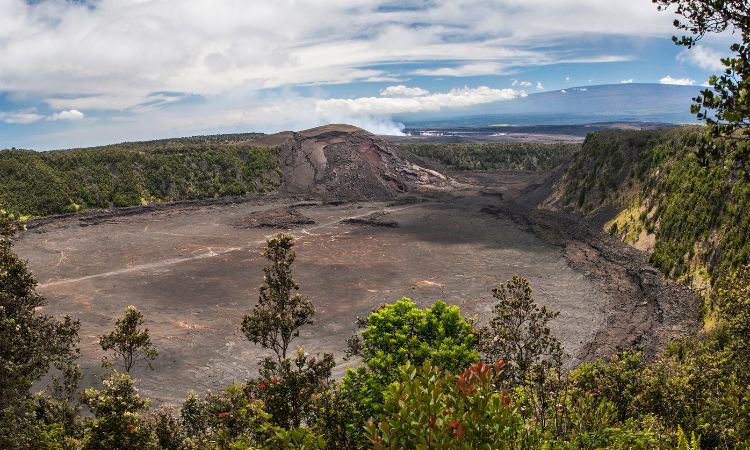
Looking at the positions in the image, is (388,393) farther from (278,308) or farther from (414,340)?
(278,308)

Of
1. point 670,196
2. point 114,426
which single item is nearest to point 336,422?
point 114,426

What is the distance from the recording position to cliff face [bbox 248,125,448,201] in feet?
306

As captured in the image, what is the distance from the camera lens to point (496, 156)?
13175cm

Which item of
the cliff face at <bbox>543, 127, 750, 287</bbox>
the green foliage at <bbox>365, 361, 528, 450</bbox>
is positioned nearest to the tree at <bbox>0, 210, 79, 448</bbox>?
the green foliage at <bbox>365, 361, 528, 450</bbox>

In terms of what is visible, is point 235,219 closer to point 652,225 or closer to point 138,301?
point 138,301

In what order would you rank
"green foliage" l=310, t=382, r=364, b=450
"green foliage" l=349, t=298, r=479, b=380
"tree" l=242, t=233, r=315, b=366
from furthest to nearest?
1. "tree" l=242, t=233, r=315, b=366
2. "green foliage" l=349, t=298, r=479, b=380
3. "green foliage" l=310, t=382, r=364, b=450

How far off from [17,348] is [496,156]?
12867cm

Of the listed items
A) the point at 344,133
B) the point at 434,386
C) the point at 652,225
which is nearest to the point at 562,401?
the point at 434,386

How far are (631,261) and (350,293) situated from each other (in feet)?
90.2

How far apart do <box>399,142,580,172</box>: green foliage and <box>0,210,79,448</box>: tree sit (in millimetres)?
112623

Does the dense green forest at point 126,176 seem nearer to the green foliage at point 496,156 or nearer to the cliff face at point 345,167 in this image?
the cliff face at point 345,167

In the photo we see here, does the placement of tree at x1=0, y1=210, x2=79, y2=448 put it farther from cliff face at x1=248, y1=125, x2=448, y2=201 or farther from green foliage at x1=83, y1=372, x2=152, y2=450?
cliff face at x1=248, y1=125, x2=448, y2=201

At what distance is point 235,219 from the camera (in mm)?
73250

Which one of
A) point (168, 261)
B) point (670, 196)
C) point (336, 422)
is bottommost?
point (168, 261)
